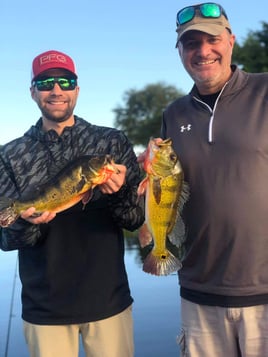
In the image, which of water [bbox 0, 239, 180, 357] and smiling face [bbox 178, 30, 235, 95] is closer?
smiling face [bbox 178, 30, 235, 95]

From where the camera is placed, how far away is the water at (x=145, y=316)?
5.04 metres

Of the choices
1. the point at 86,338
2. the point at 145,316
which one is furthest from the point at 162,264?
the point at 145,316

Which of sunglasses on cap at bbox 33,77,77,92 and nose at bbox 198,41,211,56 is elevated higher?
nose at bbox 198,41,211,56

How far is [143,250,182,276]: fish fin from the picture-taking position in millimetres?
3297

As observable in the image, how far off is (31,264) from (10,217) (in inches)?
18.8

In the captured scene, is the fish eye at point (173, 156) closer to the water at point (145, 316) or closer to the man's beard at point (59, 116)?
the man's beard at point (59, 116)

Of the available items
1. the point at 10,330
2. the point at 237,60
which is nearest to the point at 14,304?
the point at 10,330

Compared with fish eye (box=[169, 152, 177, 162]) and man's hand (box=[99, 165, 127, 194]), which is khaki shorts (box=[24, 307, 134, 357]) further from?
fish eye (box=[169, 152, 177, 162])

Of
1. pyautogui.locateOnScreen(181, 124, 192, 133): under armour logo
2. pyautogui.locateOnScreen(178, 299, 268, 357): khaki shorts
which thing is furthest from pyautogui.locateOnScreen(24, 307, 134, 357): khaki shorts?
pyautogui.locateOnScreen(181, 124, 192, 133): under armour logo

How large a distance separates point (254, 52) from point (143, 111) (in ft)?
98.4

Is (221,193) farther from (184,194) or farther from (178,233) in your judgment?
(178,233)

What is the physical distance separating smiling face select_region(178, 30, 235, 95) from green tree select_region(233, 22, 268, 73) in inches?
729

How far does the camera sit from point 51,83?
3662 millimetres

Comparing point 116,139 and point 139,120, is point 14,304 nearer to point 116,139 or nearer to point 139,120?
point 116,139
